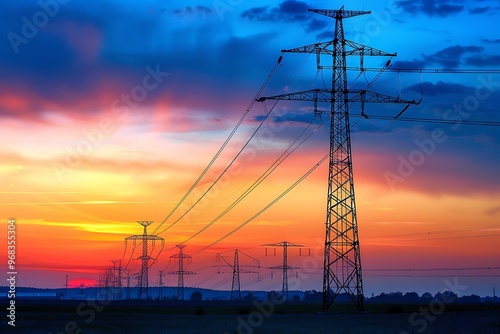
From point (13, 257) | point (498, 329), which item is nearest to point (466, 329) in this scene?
point (498, 329)

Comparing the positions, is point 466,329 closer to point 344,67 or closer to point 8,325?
point 344,67

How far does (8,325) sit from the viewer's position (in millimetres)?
72375

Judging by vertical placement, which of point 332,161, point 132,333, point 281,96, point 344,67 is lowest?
point 132,333

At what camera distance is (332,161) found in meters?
72.6

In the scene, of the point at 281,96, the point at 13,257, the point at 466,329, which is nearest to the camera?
the point at 13,257

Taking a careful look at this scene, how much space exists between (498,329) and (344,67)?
97.1 ft

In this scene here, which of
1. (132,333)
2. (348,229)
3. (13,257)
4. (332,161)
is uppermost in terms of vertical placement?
(332,161)

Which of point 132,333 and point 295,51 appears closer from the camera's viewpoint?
point 132,333

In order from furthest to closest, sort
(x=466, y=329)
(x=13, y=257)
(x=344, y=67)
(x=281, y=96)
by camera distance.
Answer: (x=344, y=67)
(x=281, y=96)
(x=466, y=329)
(x=13, y=257)

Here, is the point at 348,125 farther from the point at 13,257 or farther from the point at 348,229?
the point at 13,257

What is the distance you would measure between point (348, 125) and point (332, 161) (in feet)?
13.0

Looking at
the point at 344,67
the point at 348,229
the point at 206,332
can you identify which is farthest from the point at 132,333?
the point at 344,67

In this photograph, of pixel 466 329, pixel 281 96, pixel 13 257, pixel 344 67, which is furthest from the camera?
pixel 344 67

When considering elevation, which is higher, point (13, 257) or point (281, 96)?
point (281, 96)
